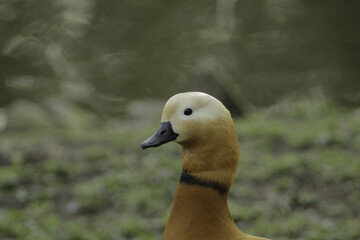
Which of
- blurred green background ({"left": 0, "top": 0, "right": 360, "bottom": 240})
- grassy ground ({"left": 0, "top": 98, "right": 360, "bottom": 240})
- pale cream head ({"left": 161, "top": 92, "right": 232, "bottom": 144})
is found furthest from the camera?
blurred green background ({"left": 0, "top": 0, "right": 360, "bottom": 240})

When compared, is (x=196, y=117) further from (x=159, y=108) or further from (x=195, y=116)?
(x=159, y=108)

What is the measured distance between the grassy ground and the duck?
2.06 meters

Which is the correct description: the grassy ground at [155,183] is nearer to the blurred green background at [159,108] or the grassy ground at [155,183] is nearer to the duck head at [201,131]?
the blurred green background at [159,108]

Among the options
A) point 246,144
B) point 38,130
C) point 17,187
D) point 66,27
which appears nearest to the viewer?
point 17,187

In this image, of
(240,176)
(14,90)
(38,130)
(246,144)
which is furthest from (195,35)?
(240,176)

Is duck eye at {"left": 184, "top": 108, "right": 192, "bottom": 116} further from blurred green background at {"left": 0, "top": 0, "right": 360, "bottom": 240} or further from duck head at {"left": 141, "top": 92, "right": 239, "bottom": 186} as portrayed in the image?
blurred green background at {"left": 0, "top": 0, "right": 360, "bottom": 240}

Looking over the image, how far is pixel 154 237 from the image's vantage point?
16.1ft

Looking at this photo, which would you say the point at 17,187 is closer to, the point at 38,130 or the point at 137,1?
the point at 38,130

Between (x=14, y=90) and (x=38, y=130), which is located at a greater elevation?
(x=14, y=90)

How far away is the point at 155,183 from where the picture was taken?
5.85m

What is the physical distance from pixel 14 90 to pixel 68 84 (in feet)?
3.07

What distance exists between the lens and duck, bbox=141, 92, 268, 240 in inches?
113

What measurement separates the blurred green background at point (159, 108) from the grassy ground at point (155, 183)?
0.05 ft

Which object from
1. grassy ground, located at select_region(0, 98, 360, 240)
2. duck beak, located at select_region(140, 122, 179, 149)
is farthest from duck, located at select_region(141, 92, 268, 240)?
grassy ground, located at select_region(0, 98, 360, 240)
